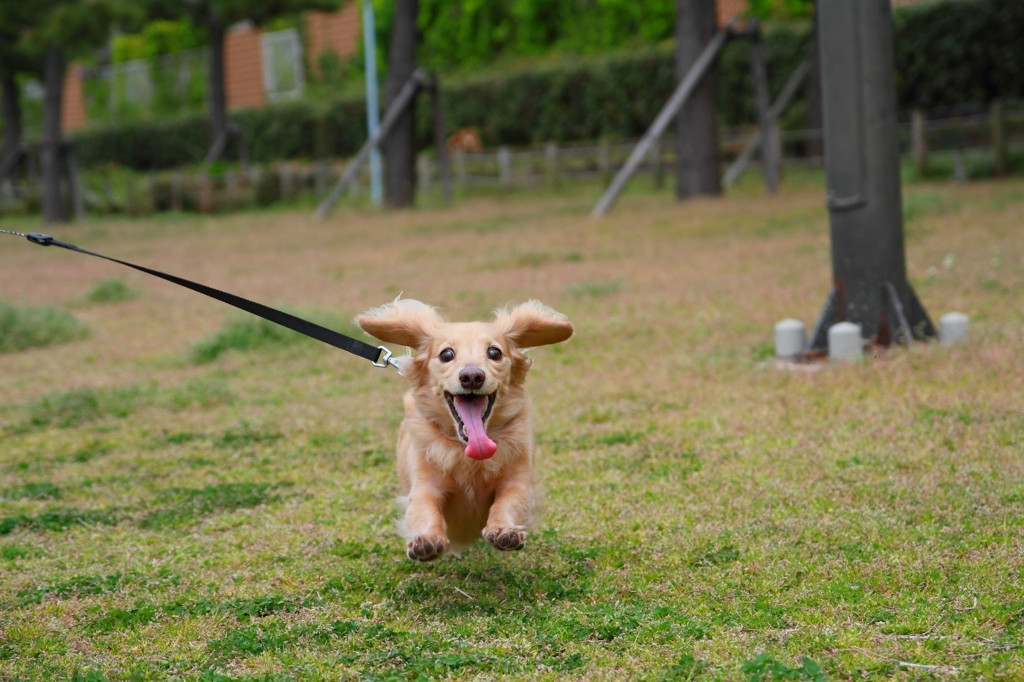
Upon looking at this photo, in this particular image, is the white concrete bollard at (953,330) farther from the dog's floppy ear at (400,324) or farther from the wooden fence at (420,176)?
the wooden fence at (420,176)

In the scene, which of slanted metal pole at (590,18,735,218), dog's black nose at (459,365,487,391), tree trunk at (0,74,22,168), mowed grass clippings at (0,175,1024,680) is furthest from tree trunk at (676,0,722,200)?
tree trunk at (0,74,22,168)

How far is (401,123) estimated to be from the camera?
2016 centimetres

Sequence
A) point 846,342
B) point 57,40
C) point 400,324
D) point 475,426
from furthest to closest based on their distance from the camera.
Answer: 1. point 57,40
2. point 846,342
3. point 400,324
4. point 475,426

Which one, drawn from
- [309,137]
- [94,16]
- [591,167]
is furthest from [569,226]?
[309,137]

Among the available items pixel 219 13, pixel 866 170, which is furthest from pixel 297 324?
pixel 219 13

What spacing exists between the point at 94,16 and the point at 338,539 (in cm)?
1957

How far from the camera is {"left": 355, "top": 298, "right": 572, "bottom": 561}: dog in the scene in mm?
3504

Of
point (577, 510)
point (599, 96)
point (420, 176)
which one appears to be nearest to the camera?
point (577, 510)

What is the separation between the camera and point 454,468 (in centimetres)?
371

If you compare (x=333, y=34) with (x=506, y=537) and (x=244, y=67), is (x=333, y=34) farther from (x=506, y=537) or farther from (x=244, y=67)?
(x=506, y=537)

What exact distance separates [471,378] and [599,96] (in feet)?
78.6

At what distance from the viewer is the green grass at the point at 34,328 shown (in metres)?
9.12

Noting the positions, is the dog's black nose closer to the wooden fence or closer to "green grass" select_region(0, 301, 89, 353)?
"green grass" select_region(0, 301, 89, 353)

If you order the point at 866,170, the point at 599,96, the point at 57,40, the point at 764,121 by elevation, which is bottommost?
the point at 866,170
